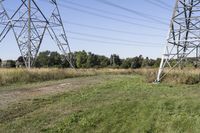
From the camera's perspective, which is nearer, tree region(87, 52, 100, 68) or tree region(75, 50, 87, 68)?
tree region(75, 50, 87, 68)

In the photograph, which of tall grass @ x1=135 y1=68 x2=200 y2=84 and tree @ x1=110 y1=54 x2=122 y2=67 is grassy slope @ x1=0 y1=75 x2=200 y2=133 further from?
tree @ x1=110 y1=54 x2=122 y2=67

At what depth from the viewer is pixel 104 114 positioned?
30.1 ft

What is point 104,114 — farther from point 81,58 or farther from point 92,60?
point 92,60

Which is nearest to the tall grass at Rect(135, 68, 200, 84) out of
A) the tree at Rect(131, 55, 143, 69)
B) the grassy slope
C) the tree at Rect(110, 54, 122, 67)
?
the grassy slope

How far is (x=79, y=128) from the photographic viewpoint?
26.8 ft

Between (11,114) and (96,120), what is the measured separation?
196 cm

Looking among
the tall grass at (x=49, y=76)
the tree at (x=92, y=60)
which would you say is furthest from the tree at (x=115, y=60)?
the tall grass at (x=49, y=76)

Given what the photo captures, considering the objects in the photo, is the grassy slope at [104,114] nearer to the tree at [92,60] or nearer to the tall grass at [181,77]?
the tall grass at [181,77]

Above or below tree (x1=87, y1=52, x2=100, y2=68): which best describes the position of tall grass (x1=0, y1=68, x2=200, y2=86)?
below

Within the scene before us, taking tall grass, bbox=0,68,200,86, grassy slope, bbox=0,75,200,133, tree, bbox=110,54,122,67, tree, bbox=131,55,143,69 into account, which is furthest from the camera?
tree, bbox=110,54,122,67

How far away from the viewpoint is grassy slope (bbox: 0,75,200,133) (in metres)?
8.18

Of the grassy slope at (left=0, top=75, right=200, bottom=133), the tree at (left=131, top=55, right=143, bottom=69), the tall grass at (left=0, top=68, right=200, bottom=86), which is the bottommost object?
the grassy slope at (left=0, top=75, right=200, bottom=133)

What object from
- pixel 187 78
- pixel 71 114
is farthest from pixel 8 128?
pixel 187 78

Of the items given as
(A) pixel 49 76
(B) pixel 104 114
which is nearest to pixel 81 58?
(A) pixel 49 76
